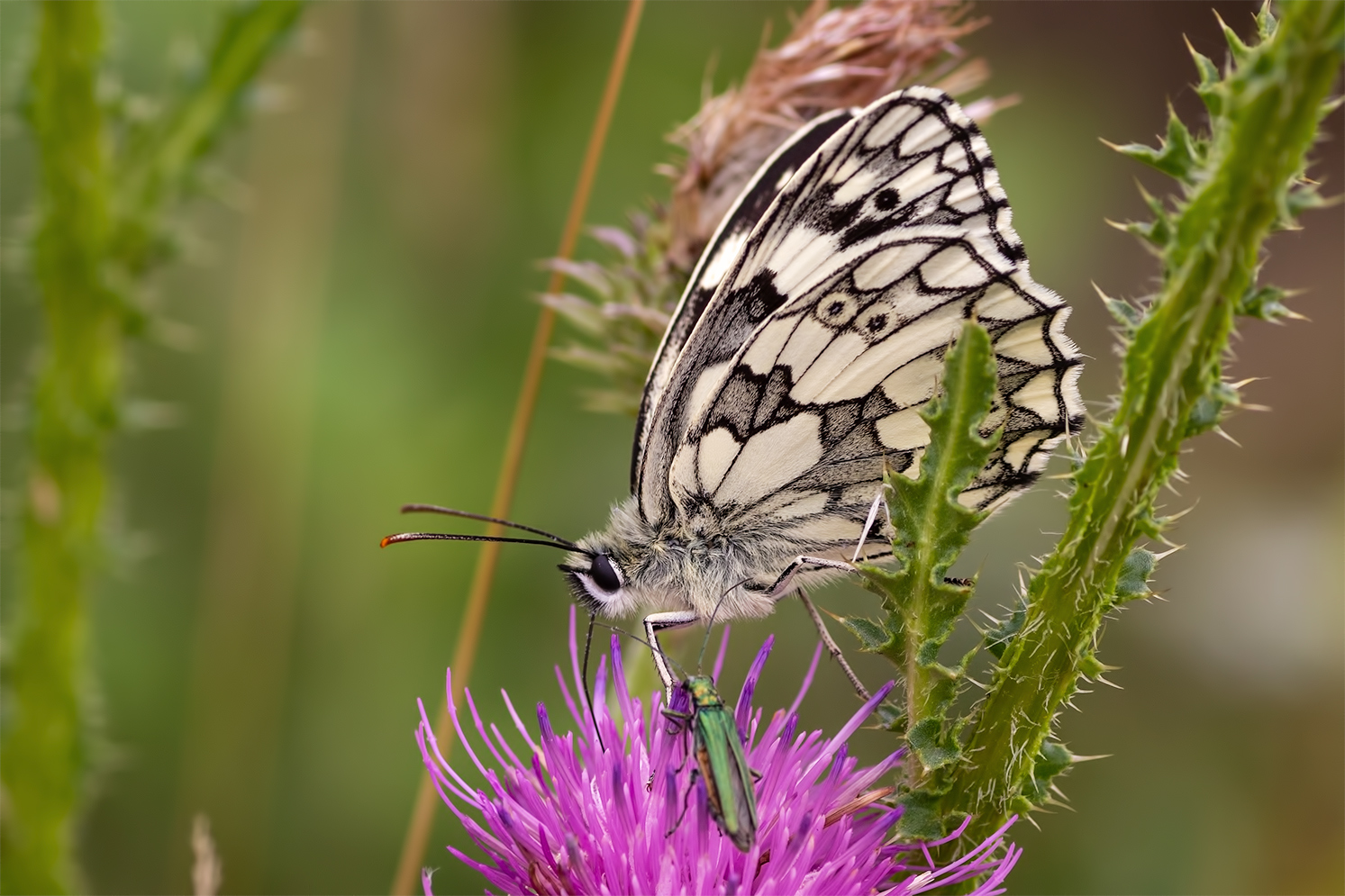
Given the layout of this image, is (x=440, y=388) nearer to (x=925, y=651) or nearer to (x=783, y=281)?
(x=783, y=281)

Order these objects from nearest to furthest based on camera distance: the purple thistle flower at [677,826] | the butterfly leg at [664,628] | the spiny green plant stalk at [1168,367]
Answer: the spiny green plant stalk at [1168,367], the purple thistle flower at [677,826], the butterfly leg at [664,628]

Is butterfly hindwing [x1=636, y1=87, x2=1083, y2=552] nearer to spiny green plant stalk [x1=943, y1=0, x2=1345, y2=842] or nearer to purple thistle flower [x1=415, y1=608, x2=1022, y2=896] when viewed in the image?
purple thistle flower [x1=415, y1=608, x2=1022, y2=896]

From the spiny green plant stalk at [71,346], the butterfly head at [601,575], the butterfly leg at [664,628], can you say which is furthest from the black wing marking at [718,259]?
the spiny green plant stalk at [71,346]

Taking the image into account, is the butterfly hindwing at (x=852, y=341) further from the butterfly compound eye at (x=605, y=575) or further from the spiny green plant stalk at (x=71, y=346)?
the spiny green plant stalk at (x=71, y=346)

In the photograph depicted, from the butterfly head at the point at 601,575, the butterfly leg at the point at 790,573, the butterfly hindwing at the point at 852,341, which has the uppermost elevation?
the butterfly hindwing at the point at 852,341

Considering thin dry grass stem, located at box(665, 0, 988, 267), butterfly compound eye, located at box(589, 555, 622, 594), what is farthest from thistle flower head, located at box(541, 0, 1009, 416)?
butterfly compound eye, located at box(589, 555, 622, 594)

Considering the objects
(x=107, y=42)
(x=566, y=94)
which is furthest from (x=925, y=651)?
(x=566, y=94)

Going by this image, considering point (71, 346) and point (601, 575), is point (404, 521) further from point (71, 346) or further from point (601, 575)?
point (601, 575)
